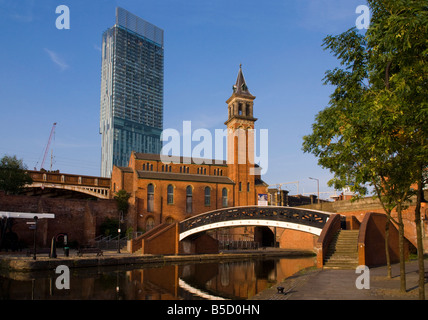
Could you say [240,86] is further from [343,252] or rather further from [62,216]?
[343,252]

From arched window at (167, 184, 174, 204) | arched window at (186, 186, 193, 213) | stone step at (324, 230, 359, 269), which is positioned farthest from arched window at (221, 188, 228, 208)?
stone step at (324, 230, 359, 269)

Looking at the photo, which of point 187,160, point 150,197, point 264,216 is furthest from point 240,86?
point 264,216

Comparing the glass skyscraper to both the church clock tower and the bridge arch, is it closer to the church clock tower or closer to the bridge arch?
the church clock tower

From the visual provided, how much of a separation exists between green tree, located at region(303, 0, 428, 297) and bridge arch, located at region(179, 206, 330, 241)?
36.5 ft

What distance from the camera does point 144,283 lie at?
20.0 metres

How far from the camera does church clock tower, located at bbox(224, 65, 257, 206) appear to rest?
185 feet

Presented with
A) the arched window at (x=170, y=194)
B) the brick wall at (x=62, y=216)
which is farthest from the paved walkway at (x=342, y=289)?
the arched window at (x=170, y=194)

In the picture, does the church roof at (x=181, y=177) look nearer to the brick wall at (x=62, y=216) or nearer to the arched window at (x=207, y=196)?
the arched window at (x=207, y=196)

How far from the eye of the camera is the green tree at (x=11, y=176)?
42469mm

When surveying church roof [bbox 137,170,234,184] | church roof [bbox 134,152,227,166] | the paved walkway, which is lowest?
the paved walkway

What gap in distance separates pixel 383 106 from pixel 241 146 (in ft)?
158

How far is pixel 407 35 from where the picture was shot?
27.1 ft

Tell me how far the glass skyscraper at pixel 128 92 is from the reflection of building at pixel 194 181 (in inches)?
4298
